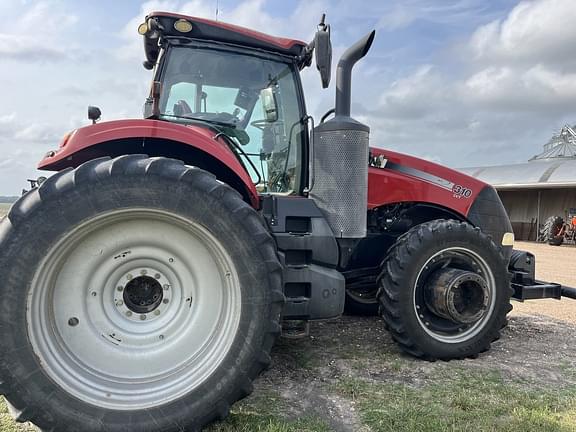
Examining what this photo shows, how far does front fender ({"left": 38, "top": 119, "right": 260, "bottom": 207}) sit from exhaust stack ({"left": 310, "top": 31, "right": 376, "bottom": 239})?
0.63m

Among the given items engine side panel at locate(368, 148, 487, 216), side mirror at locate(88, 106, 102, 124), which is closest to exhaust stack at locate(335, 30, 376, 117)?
engine side panel at locate(368, 148, 487, 216)

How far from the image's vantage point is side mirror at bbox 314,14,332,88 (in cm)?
313

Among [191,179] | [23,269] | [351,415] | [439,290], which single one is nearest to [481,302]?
[439,290]

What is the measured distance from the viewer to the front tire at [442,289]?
12.1ft

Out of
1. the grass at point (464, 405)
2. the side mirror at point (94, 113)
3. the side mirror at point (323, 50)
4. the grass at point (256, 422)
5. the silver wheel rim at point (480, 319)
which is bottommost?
the grass at point (256, 422)

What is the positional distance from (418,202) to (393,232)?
1.16 feet

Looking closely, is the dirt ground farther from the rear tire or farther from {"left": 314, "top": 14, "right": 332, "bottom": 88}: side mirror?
{"left": 314, "top": 14, "right": 332, "bottom": 88}: side mirror

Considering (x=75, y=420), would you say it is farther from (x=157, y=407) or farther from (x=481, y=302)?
(x=481, y=302)

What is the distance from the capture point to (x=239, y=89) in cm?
362

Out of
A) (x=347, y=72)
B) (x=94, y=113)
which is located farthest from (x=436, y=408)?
(x=94, y=113)

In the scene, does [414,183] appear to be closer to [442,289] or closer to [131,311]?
[442,289]

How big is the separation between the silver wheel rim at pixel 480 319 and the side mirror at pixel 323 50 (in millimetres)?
1711

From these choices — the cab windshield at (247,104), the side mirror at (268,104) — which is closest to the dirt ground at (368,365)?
the cab windshield at (247,104)

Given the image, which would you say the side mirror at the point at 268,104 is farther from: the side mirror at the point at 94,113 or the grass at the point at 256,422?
the grass at the point at 256,422
